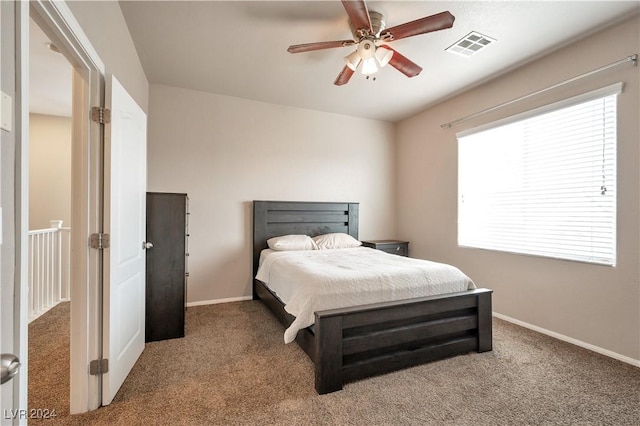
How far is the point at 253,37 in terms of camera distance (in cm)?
248

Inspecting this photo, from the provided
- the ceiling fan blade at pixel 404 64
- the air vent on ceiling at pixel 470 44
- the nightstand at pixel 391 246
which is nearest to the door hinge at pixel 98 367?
the ceiling fan blade at pixel 404 64

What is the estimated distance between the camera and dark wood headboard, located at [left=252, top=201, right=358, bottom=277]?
3.78 m

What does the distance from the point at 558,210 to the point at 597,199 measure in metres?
0.30

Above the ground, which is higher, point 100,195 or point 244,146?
point 244,146

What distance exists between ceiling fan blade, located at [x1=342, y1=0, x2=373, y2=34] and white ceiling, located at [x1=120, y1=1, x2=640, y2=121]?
27 cm

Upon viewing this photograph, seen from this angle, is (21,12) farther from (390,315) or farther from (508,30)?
(508,30)

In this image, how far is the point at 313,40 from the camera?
8.34ft

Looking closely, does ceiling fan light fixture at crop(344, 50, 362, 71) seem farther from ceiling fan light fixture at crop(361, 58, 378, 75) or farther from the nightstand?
the nightstand

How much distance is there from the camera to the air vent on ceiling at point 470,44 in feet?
7.98

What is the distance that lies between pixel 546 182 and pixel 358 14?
2.38m

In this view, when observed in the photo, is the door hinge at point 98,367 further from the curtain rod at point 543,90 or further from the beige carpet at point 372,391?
the curtain rod at point 543,90

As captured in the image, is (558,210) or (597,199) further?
(558,210)

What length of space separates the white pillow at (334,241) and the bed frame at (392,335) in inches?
49.4

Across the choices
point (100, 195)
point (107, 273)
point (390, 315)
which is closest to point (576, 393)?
point (390, 315)
